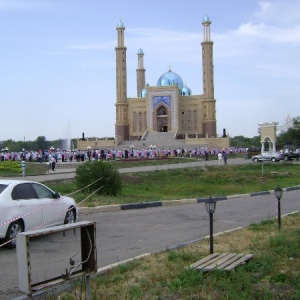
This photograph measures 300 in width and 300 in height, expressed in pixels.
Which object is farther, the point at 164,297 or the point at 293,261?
the point at 293,261

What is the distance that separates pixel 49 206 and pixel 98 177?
25.2 ft

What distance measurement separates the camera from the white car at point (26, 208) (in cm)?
855

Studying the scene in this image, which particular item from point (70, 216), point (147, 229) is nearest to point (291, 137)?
point (147, 229)

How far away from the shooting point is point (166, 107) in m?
83.9

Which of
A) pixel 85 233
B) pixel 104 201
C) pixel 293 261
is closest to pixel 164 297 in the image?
pixel 85 233

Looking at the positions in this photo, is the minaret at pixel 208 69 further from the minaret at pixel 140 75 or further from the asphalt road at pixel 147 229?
the asphalt road at pixel 147 229

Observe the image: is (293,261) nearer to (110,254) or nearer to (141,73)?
(110,254)

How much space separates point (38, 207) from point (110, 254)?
2.16 meters

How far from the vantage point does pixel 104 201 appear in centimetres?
1489

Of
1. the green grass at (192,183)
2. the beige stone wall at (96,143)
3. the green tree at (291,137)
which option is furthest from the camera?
the beige stone wall at (96,143)

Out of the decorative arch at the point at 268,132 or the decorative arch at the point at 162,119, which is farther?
the decorative arch at the point at 162,119

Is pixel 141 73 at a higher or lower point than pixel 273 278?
higher

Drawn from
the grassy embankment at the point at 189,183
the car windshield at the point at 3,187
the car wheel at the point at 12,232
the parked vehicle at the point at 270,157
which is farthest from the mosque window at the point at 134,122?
the car wheel at the point at 12,232

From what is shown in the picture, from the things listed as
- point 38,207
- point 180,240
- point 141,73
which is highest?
point 141,73
